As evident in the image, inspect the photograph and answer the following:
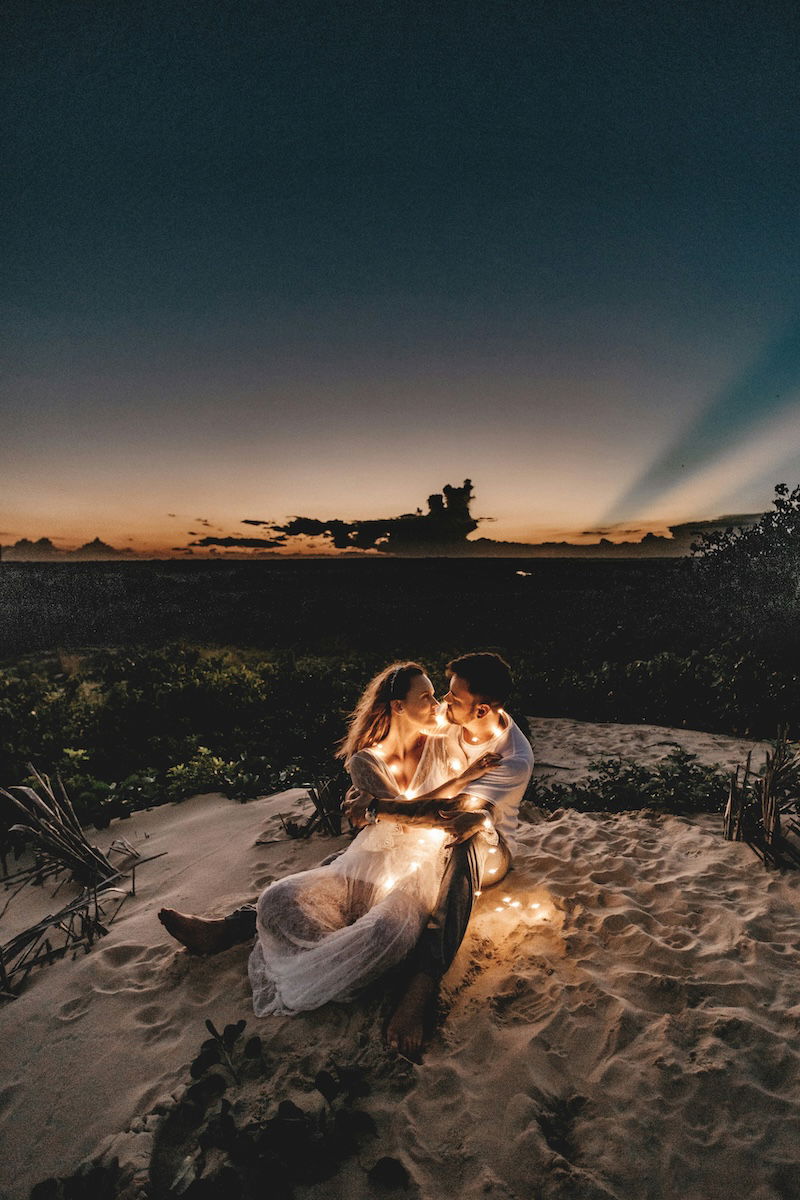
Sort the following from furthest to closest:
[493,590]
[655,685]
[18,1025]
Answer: [493,590] < [655,685] < [18,1025]

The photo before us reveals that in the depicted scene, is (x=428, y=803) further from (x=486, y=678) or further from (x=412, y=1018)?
(x=412, y=1018)

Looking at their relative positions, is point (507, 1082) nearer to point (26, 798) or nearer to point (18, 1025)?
point (18, 1025)

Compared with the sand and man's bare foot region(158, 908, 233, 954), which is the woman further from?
man's bare foot region(158, 908, 233, 954)

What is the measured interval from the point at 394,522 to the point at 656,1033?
25973mm

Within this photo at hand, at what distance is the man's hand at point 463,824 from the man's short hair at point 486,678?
64 cm

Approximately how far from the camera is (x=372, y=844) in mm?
3072

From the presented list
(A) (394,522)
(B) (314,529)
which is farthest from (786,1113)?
(A) (394,522)

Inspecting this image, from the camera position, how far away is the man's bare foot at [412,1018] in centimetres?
246

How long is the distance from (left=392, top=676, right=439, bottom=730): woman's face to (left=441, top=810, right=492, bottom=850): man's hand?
0.55 meters

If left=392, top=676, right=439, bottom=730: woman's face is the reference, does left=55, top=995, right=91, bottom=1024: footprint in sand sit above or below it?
below

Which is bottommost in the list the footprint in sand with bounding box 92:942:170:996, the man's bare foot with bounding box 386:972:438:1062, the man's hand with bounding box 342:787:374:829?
the footprint in sand with bounding box 92:942:170:996

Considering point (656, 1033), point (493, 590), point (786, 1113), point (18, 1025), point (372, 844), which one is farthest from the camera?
point (493, 590)

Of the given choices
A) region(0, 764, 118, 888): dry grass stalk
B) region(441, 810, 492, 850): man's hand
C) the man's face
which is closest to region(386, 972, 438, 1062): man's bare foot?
region(441, 810, 492, 850): man's hand

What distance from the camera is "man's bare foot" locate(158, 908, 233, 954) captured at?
10.4 ft
